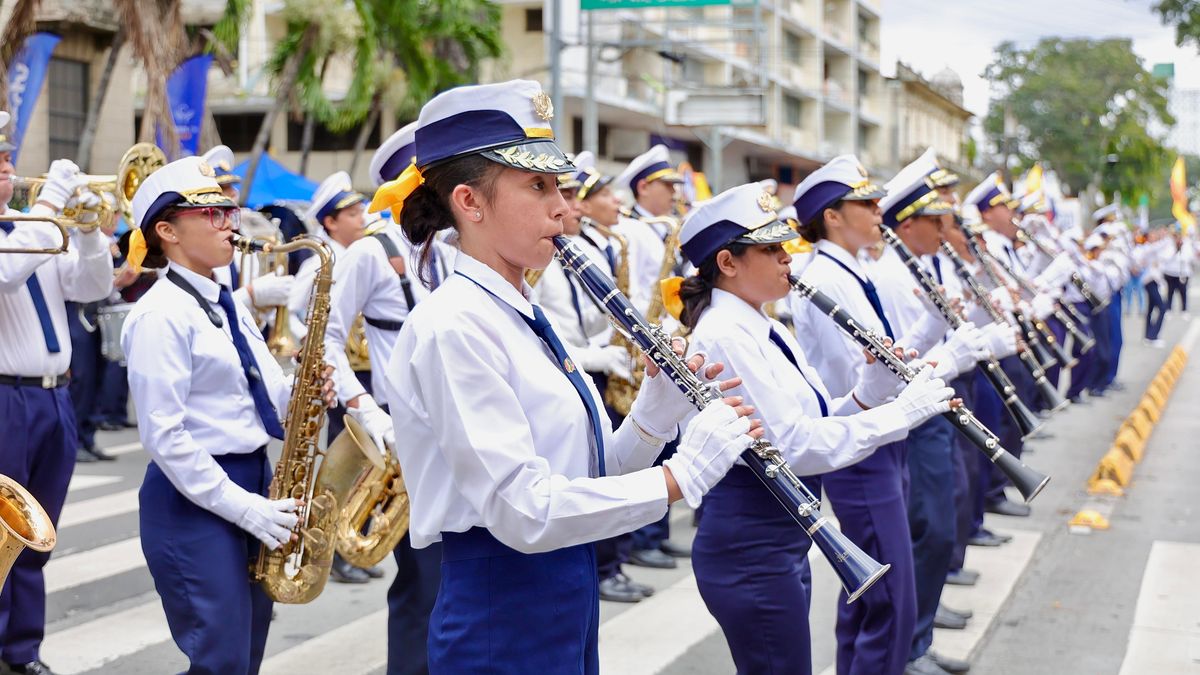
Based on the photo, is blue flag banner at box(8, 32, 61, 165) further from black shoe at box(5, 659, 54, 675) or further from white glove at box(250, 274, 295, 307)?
black shoe at box(5, 659, 54, 675)

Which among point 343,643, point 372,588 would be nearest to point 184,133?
point 372,588

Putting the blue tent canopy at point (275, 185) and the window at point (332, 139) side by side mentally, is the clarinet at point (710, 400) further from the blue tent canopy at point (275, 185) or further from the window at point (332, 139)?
the window at point (332, 139)

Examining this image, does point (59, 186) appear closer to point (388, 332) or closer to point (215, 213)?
point (215, 213)

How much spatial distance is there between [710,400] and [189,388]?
2.04m

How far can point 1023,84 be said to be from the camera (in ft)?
169

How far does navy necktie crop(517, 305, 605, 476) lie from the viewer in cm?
318

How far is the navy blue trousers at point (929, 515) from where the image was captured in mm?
6164

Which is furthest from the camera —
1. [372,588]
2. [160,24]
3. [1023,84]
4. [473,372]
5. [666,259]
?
[1023,84]

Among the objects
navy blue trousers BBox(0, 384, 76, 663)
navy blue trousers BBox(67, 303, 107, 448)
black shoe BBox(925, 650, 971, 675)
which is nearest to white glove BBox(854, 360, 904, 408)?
black shoe BBox(925, 650, 971, 675)

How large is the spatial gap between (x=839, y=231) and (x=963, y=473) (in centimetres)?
171

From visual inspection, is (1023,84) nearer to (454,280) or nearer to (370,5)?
(370,5)

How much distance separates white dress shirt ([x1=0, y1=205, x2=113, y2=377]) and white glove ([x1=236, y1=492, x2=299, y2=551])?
5.99 ft

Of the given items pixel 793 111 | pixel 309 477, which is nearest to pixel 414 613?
pixel 309 477

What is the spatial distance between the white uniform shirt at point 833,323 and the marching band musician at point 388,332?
1504 mm
